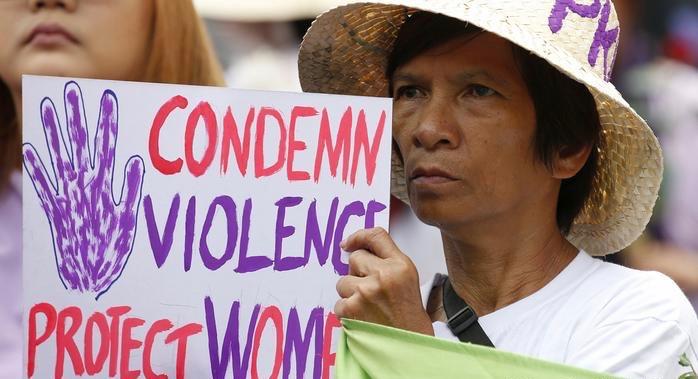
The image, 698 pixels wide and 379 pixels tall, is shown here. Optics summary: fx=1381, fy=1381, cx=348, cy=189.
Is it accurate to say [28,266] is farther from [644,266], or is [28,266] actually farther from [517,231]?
[644,266]

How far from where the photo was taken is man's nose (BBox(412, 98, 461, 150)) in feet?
8.54

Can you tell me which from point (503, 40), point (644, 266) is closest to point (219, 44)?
point (644, 266)

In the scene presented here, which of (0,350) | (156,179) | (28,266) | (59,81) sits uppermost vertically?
(59,81)

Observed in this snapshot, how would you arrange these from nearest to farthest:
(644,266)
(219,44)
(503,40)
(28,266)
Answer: (28,266) → (503,40) → (644,266) → (219,44)

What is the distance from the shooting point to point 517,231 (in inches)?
108

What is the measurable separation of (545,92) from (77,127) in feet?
2.95

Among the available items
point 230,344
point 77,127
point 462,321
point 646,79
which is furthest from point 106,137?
point 646,79

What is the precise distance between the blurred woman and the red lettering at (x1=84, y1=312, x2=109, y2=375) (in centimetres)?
72

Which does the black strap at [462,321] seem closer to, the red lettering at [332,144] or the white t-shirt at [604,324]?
the white t-shirt at [604,324]

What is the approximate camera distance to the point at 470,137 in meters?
2.62

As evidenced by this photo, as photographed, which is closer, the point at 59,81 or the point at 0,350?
the point at 59,81

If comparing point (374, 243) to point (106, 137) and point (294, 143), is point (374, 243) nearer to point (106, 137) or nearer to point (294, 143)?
point (294, 143)

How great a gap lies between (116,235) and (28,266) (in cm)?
17

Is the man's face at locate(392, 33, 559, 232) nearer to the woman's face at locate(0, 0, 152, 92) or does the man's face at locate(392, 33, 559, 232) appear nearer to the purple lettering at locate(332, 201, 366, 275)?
the purple lettering at locate(332, 201, 366, 275)
